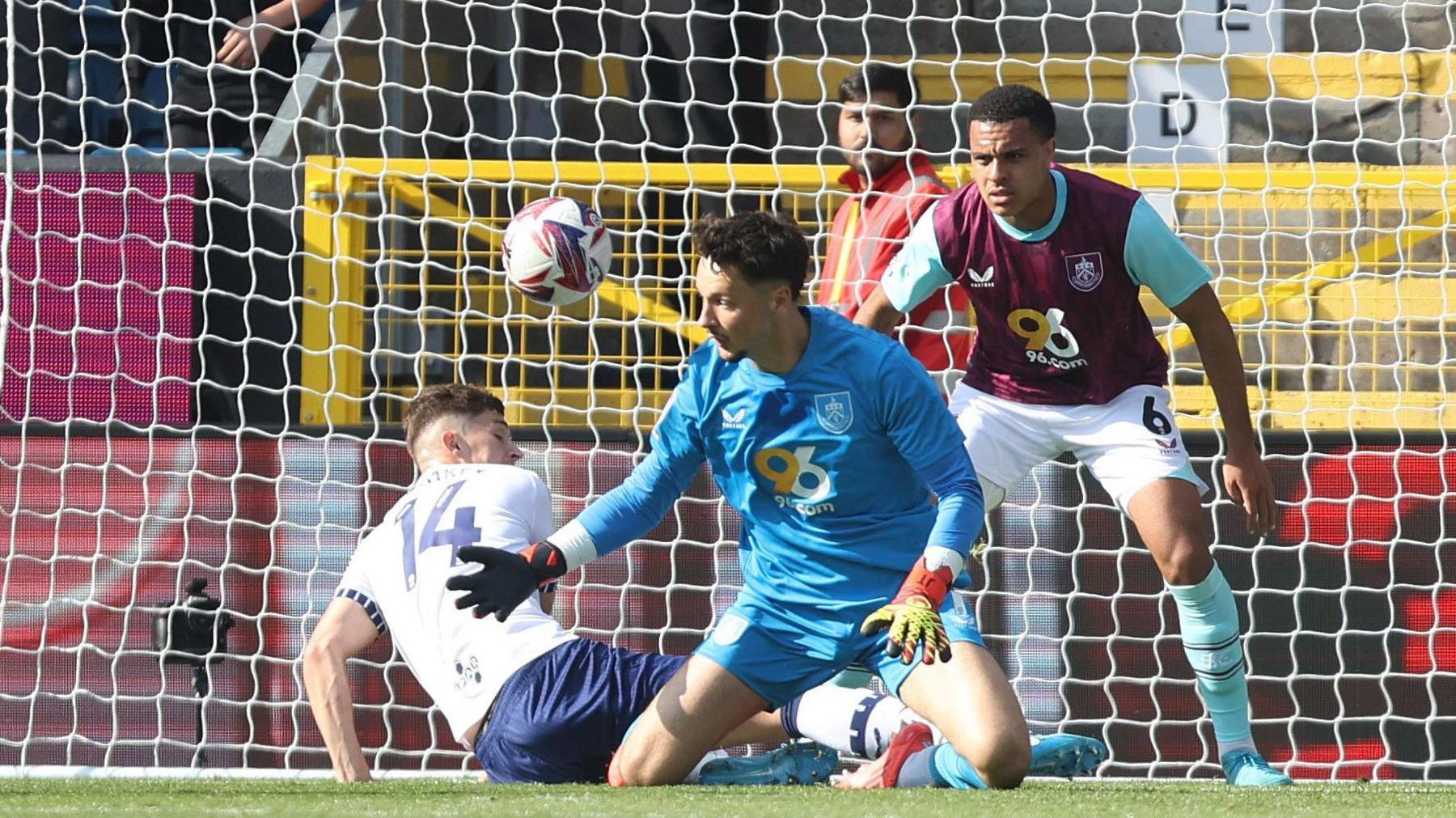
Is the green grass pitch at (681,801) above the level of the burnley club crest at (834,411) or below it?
below

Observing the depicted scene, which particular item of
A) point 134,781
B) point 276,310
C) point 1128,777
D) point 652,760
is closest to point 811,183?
point 276,310

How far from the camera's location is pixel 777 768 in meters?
4.45

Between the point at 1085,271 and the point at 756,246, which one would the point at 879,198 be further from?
the point at 756,246

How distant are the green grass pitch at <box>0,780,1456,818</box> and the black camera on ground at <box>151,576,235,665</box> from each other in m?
1.20

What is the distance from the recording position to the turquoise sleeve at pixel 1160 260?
14.7 feet

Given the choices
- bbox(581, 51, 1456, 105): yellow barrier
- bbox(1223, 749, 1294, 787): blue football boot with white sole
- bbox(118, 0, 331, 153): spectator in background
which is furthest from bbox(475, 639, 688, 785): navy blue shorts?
bbox(581, 51, 1456, 105): yellow barrier

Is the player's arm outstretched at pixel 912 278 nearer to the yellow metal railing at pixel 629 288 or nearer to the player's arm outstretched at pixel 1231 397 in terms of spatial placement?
the player's arm outstretched at pixel 1231 397

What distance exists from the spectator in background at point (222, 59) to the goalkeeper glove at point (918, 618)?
126 inches

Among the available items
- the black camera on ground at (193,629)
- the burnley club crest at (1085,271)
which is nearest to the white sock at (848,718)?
the burnley club crest at (1085,271)

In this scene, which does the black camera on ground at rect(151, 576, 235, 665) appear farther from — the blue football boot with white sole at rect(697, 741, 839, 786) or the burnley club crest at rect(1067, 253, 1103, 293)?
the burnley club crest at rect(1067, 253, 1103, 293)

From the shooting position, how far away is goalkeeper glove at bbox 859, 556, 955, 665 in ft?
11.7

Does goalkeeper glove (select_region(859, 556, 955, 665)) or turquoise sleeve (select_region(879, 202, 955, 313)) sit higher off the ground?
turquoise sleeve (select_region(879, 202, 955, 313))

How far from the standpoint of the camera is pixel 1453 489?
18.2ft

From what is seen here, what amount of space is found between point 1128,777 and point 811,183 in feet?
7.20
